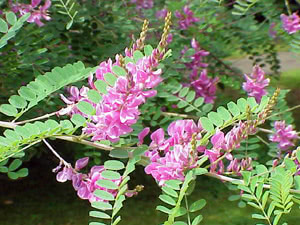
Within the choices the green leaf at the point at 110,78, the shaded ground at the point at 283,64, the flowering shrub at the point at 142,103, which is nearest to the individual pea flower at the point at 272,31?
the flowering shrub at the point at 142,103

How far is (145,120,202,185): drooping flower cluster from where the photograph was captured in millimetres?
1414

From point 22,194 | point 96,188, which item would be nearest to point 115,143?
point 96,188

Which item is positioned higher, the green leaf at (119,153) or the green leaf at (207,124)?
the green leaf at (207,124)

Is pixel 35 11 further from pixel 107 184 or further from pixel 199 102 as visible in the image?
pixel 107 184

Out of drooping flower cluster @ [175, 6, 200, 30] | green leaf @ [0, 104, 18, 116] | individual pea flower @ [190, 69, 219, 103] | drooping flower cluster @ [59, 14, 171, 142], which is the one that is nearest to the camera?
drooping flower cluster @ [59, 14, 171, 142]

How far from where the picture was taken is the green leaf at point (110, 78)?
4.75 ft

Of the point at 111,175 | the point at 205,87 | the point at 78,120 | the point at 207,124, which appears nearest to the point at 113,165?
the point at 111,175

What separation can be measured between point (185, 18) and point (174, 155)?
2276 millimetres

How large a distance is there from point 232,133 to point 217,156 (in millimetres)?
67

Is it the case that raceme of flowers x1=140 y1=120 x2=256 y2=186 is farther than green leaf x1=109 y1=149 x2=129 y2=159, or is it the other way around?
green leaf x1=109 y1=149 x2=129 y2=159

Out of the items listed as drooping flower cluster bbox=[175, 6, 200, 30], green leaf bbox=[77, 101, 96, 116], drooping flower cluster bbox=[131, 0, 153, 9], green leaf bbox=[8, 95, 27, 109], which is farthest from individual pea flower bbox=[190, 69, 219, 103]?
green leaf bbox=[77, 101, 96, 116]

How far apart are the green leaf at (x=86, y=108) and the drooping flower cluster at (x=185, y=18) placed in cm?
215

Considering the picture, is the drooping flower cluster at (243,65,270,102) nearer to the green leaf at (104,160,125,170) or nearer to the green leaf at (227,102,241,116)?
the green leaf at (227,102,241,116)

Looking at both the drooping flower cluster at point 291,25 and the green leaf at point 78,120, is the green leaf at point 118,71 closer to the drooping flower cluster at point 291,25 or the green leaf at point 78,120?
the green leaf at point 78,120
